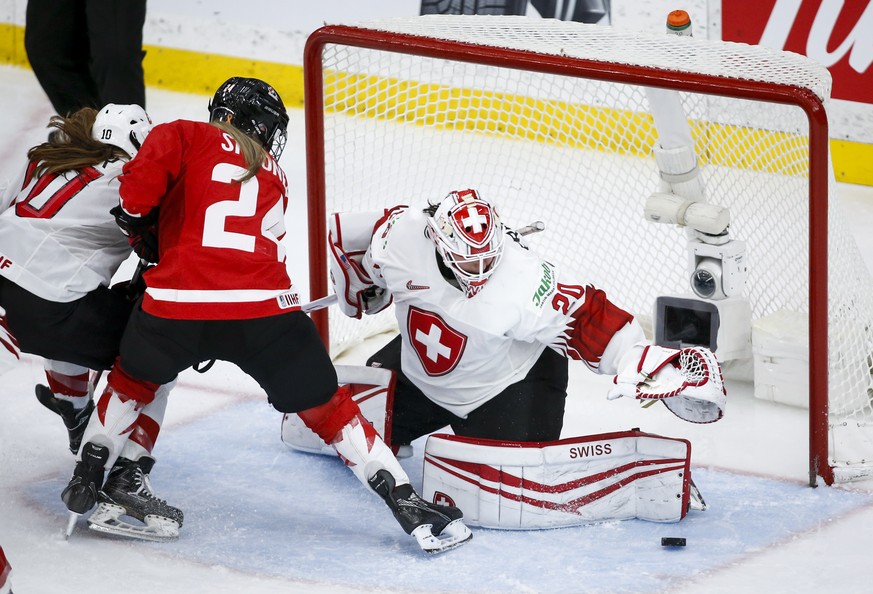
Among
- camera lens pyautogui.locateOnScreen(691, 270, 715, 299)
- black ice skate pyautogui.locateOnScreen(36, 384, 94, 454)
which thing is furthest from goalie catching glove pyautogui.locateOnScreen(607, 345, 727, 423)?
black ice skate pyautogui.locateOnScreen(36, 384, 94, 454)

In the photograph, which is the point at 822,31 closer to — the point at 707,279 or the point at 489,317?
the point at 707,279

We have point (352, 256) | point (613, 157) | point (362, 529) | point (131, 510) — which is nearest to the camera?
point (131, 510)

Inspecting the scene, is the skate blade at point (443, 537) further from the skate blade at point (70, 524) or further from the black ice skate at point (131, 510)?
the skate blade at point (70, 524)

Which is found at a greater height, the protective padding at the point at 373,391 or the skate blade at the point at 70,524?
the protective padding at the point at 373,391

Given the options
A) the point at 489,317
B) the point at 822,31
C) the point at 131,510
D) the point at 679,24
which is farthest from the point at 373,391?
the point at 822,31

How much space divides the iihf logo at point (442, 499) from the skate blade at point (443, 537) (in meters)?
0.07

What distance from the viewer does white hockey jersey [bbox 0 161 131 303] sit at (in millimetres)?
2910

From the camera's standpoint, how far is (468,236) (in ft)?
9.20

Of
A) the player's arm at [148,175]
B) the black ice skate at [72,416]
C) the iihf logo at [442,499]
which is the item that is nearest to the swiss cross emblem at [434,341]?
the iihf logo at [442,499]

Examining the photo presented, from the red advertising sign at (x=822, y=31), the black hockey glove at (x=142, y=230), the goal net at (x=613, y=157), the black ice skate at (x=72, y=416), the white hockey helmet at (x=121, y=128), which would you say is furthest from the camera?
the red advertising sign at (x=822, y=31)

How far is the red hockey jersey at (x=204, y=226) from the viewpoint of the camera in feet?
8.99

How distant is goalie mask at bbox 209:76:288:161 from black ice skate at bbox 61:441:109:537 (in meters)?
0.74

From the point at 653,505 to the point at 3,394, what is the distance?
181cm

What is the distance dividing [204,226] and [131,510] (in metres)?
0.64
